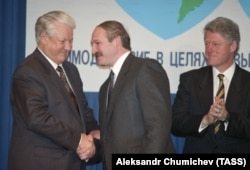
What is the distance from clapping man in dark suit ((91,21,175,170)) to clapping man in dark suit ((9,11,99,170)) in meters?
0.19

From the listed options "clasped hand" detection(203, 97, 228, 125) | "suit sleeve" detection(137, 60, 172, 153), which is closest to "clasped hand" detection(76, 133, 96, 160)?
"suit sleeve" detection(137, 60, 172, 153)

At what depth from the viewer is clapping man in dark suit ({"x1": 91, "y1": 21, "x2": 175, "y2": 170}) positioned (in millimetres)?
2422

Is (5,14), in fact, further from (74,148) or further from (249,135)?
(249,135)

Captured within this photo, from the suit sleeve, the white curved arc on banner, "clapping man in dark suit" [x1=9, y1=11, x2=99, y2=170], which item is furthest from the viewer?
the white curved arc on banner

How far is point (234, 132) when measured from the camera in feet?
9.59

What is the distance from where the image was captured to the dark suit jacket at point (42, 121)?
251 cm

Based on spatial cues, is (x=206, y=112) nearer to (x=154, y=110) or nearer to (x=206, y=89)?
(x=206, y=89)

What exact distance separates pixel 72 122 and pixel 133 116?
1.41ft

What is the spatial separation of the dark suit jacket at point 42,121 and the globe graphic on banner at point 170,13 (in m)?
1.45

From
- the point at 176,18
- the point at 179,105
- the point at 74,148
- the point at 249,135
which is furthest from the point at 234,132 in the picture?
the point at 176,18

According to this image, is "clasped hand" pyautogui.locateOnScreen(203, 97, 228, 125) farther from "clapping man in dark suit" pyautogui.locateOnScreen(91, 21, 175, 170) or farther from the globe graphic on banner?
the globe graphic on banner

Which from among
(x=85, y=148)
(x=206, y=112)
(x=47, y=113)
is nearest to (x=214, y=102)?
(x=206, y=112)

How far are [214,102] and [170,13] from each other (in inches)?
49.5

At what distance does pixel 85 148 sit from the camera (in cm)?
264
